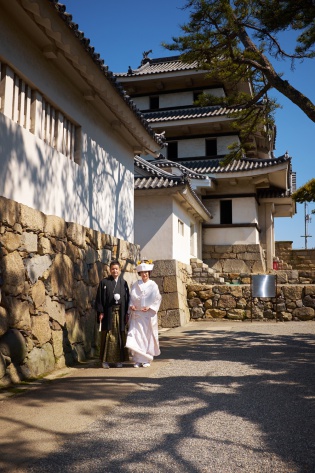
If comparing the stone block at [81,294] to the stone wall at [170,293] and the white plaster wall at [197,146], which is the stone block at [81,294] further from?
the white plaster wall at [197,146]

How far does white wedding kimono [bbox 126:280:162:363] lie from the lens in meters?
7.64

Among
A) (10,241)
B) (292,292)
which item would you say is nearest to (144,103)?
(292,292)

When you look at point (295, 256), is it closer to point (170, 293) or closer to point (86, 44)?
point (170, 293)

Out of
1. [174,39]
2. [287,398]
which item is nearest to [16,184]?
[287,398]

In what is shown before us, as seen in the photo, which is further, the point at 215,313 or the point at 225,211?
the point at 225,211

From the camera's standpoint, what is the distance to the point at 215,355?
333 inches

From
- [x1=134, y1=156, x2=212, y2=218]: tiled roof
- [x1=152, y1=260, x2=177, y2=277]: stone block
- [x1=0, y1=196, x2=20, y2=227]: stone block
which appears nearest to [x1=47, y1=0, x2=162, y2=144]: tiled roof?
[x1=0, y1=196, x2=20, y2=227]: stone block

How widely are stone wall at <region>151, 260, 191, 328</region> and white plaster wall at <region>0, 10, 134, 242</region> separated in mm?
3509

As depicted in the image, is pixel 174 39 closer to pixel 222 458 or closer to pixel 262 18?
pixel 262 18

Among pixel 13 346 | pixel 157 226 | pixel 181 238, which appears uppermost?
pixel 157 226

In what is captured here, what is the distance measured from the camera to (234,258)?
69.9ft

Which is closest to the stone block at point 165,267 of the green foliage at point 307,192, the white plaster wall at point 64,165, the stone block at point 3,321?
the white plaster wall at point 64,165

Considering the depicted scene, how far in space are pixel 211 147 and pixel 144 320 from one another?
16249 millimetres

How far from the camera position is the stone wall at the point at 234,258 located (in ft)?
69.2
